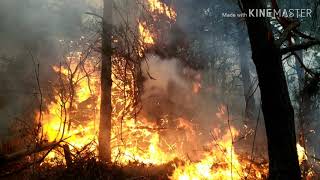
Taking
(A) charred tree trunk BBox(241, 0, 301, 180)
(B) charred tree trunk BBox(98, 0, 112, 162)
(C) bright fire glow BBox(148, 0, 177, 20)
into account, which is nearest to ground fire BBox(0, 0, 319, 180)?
(C) bright fire glow BBox(148, 0, 177, 20)

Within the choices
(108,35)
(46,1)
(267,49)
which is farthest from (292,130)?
(46,1)

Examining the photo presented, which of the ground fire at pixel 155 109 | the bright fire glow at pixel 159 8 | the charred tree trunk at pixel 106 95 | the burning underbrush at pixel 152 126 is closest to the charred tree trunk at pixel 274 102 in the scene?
the burning underbrush at pixel 152 126

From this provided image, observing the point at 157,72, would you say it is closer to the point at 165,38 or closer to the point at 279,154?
the point at 165,38

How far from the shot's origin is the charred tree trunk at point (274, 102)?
10.7 ft

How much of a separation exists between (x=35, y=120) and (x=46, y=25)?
177 inches

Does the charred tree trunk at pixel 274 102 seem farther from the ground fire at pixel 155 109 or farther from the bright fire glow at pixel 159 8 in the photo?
the bright fire glow at pixel 159 8

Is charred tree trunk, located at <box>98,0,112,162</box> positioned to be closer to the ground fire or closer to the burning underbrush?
the burning underbrush

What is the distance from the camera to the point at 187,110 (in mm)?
13953

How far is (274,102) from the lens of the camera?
10.9 ft

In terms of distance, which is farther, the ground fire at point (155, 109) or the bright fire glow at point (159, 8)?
the bright fire glow at point (159, 8)

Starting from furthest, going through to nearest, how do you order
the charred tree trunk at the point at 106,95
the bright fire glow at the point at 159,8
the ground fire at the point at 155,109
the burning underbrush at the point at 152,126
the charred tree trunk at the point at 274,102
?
1. the bright fire glow at the point at 159,8
2. the ground fire at the point at 155,109
3. the burning underbrush at the point at 152,126
4. the charred tree trunk at the point at 106,95
5. the charred tree trunk at the point at 274,102

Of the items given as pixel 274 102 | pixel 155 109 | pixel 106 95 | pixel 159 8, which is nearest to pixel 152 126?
pixel 155 109

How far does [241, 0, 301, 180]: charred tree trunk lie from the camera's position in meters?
3.27

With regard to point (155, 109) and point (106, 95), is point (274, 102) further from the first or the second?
point (155, 109)
